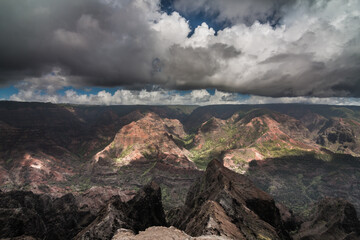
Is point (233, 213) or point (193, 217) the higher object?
point (233, 213)

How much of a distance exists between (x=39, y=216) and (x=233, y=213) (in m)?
83.7

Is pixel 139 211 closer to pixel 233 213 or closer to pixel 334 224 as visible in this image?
pixel 233 213

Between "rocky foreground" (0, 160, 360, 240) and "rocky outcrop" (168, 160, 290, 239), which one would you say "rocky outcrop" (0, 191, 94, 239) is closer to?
"rocky foreground" (0, 160, 360, 240)

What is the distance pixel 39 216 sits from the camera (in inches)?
3253

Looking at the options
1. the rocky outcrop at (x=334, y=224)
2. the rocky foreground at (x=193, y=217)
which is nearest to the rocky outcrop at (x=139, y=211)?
the rocky foreground at (x=193, y=217)

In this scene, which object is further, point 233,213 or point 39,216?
point 39,216

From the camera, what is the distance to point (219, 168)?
325 ft

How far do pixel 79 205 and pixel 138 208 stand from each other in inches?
1894

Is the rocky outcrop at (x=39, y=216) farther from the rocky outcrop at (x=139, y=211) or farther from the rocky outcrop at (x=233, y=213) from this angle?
the rocky outcrop at (x=233, y=213)

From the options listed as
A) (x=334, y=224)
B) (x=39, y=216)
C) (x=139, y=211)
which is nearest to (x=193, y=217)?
(x=139, y=211)

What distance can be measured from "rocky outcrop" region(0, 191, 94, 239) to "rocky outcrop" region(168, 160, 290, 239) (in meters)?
54.8

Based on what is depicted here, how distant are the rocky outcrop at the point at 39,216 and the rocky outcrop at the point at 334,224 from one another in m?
109

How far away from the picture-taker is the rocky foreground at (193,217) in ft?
152

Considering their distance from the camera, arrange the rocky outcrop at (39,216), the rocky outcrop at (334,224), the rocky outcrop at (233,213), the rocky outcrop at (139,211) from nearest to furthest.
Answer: the rocky outcrop at (233,213), the rocky outcrop at (139,211), the rocky outcrop at (39,216), the rocky outcrop at (334,224)
